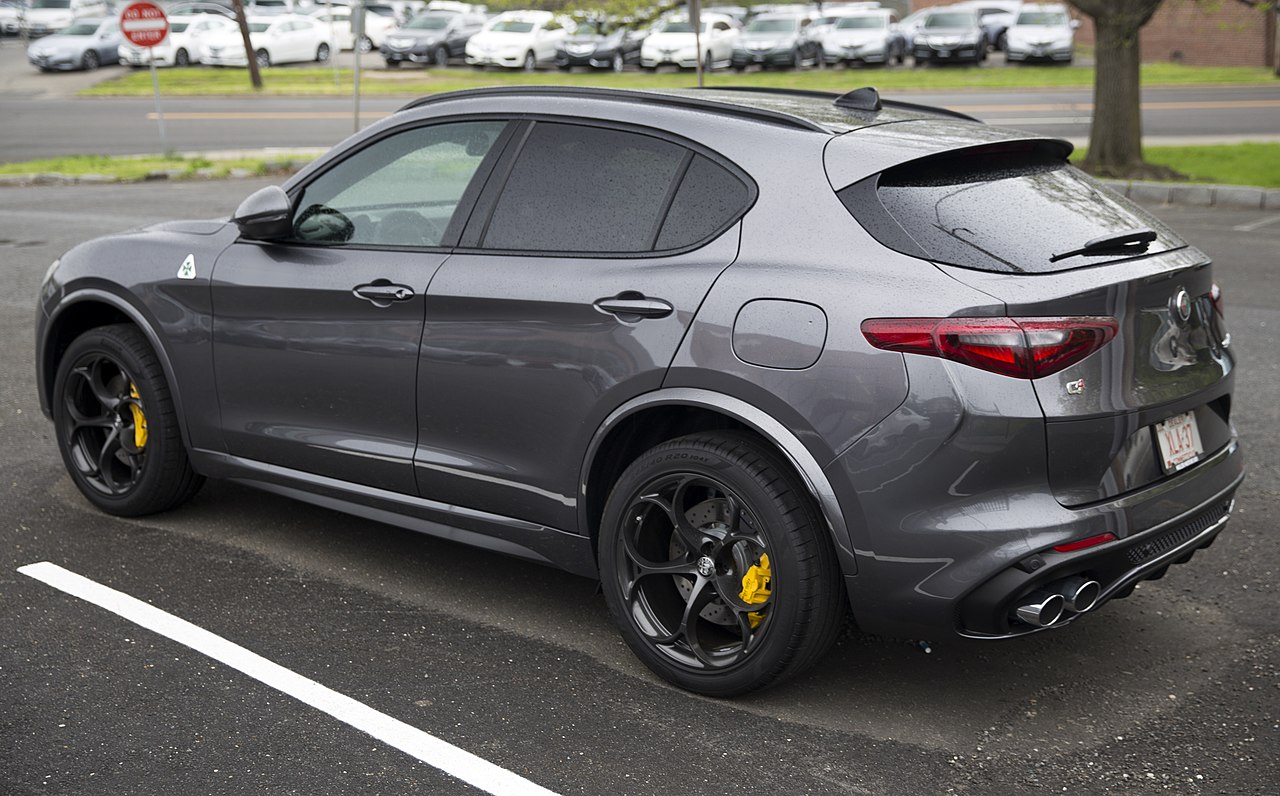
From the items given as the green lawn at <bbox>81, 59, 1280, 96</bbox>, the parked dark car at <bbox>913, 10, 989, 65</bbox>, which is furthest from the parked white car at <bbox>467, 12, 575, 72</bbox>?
the parked dark car at <bbox>913, 10, 989, 65</bbox>

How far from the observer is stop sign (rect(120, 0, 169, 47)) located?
19219 mm

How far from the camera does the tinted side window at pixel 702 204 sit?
154 inches

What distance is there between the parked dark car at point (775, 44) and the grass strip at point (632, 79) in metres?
0.55

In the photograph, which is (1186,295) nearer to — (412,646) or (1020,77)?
(412,646)

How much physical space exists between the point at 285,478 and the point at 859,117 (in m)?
2.33

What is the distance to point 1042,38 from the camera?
3859 centimetres

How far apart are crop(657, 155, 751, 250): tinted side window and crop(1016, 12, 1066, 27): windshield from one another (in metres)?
37.8

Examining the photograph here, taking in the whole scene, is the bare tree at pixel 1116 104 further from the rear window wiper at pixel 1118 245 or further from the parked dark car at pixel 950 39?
the parked dark car at pixel 950 39

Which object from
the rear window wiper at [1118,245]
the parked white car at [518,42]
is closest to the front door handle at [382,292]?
the rear window wiper at [1118,245]

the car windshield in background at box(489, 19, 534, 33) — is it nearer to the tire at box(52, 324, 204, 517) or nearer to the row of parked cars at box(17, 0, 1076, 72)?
the row of parked cars at box(17, 0, 1076, 72)

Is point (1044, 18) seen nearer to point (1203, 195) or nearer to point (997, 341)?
point (1203, 195)

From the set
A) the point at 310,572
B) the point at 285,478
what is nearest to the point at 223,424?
the point at 285,478

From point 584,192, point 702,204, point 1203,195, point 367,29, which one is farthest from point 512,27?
point 702,204

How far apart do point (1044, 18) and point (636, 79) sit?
12.7m
